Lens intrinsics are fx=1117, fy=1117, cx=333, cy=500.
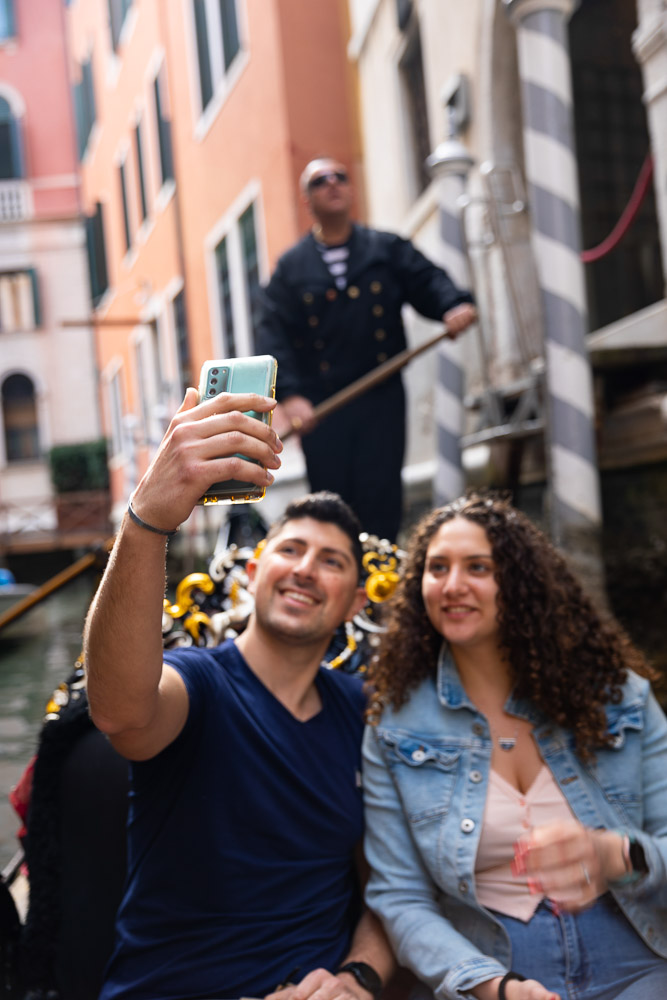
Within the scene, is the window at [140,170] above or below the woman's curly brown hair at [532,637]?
above

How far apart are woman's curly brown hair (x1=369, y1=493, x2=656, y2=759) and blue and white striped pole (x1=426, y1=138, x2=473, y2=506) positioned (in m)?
2.68

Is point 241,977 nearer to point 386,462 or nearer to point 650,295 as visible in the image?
point 386,462

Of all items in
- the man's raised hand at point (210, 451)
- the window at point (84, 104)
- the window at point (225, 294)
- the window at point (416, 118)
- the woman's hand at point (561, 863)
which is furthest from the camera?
the window at point (84, 104)

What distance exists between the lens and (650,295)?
625 cm

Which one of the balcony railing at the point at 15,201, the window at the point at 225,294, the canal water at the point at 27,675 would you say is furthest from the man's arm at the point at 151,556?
the balcony railing at the point at 15,201

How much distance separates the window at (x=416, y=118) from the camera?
264 inches

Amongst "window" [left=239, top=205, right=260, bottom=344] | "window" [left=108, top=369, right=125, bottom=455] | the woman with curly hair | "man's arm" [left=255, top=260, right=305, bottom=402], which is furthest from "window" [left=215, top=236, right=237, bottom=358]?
the woman with curly hair

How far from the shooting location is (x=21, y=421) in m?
19.2

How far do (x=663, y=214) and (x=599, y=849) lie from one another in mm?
2689

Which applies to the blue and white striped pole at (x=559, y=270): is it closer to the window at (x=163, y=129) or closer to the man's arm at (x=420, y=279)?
the man's arm at (x=420, y=279)

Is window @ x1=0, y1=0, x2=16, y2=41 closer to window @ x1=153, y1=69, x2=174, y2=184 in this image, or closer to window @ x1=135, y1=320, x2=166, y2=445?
window @ x1=135, y1=320, x2=166, y2=445

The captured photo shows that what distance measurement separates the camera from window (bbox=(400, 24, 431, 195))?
6.70 m

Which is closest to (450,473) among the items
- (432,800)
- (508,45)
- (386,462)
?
(386,462)

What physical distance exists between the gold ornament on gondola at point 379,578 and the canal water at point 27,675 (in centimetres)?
128
